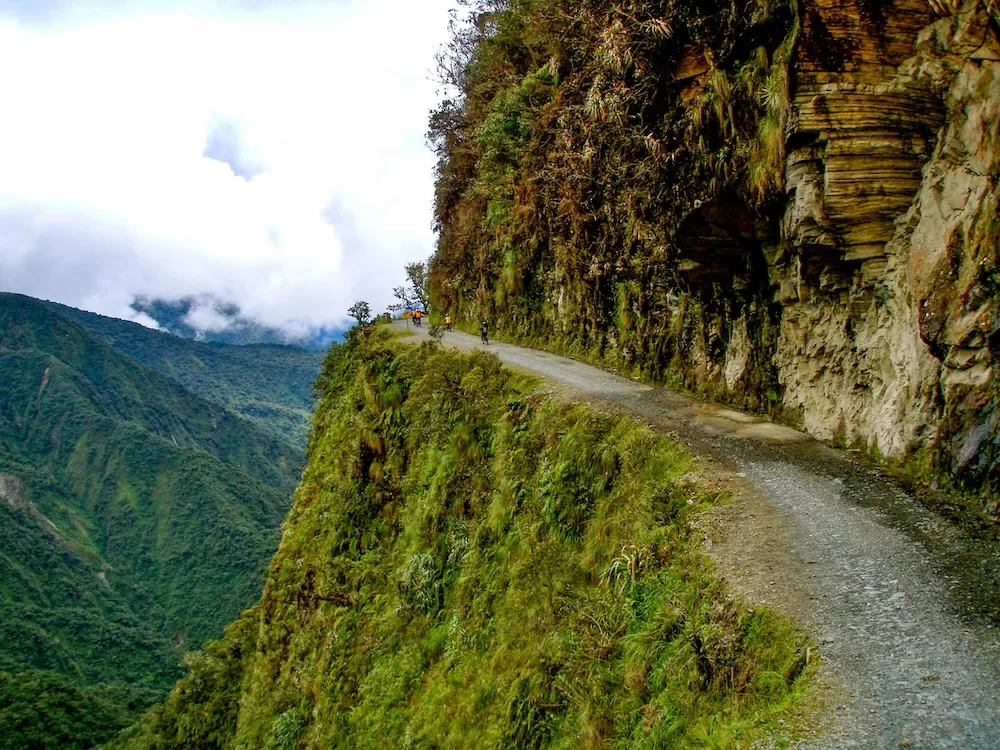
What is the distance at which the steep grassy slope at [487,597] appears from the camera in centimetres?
539

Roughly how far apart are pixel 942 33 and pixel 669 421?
21.4 ft

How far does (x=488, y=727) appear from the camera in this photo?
24.0 ft

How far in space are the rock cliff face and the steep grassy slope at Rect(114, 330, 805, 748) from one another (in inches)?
117

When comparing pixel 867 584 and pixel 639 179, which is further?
pixel 639 179

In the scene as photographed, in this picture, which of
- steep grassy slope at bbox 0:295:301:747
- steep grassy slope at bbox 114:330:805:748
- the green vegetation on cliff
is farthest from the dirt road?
steep grassy slope at bbox 0:295:301:747

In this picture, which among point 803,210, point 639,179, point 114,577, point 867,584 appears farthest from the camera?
point 114,577

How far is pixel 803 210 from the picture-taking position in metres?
8.75

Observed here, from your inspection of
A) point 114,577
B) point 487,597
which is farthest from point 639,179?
point 114,577

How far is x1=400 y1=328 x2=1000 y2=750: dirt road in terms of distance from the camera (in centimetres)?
395

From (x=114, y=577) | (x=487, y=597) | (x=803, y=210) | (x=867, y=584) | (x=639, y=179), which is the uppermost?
(x=639, y=179)

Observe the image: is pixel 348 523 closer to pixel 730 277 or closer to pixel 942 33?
pixel 730 277

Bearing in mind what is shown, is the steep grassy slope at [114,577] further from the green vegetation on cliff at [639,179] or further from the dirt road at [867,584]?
the dirt road at [867,584]

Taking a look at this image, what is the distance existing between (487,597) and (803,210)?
7.96 meters

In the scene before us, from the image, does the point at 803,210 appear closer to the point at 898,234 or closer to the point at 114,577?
the point at 898,234
